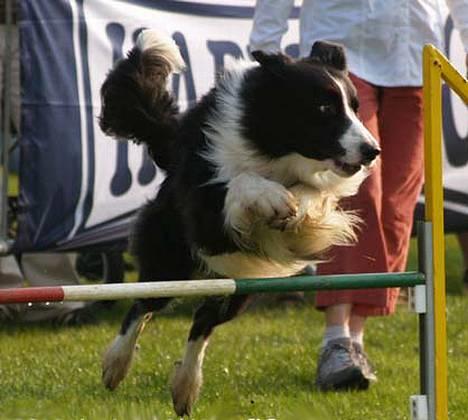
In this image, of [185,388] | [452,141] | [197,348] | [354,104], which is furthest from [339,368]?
[452,141]

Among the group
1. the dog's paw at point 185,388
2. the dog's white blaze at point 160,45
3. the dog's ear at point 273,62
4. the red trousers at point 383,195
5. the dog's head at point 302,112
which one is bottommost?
the dog's paw at point 185,388

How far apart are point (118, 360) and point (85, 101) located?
2165 mm

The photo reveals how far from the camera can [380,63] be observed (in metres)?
5.70

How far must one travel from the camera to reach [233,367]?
6.20 meters

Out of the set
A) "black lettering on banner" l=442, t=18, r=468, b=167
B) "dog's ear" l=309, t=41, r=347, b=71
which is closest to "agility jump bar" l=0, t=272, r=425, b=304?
"dog's ear" l=309, t=41, r=347, b=71

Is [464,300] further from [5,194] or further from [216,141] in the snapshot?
[216,141]

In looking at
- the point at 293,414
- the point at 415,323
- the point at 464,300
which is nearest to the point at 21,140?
the point at 415,323

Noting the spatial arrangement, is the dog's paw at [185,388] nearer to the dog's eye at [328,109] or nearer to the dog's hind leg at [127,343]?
the dog's hind leg at [127,343]

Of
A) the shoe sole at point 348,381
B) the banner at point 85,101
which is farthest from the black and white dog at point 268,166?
the banner at point 85,101

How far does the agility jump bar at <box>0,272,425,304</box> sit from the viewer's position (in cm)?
358

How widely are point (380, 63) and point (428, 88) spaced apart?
5.49 ft

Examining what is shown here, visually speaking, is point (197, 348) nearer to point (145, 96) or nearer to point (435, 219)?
point (145, 96)

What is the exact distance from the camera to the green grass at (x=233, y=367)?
5086mm

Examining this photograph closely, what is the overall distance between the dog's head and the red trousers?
917 mm
